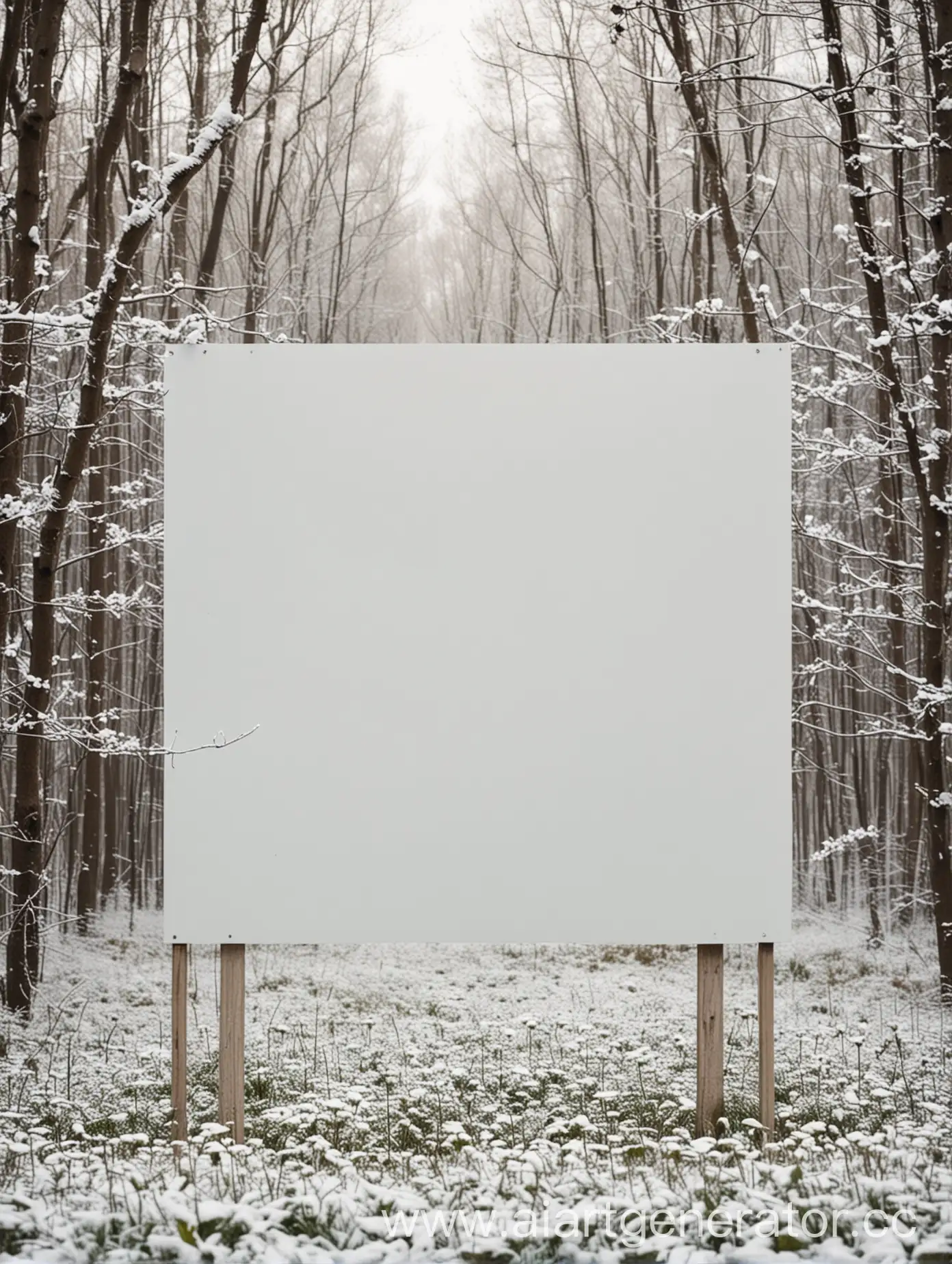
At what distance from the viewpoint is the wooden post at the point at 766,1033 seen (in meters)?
3.57

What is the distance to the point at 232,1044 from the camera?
3.58 meters

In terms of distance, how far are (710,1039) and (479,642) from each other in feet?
4.99

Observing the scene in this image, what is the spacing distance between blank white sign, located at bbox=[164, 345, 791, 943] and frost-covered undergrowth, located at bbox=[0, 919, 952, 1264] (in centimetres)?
71

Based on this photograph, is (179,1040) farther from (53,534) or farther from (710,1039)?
(53,534)

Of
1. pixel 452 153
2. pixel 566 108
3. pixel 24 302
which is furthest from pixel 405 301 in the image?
pixel 24 302

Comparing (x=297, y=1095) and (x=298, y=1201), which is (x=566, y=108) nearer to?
(x=297, y=1095)

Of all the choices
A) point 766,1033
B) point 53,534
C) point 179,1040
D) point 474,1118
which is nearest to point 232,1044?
point 179,1040

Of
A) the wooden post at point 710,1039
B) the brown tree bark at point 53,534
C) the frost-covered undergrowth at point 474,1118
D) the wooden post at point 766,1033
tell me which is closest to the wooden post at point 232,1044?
the frost-covered undergrowth at point 474,1118

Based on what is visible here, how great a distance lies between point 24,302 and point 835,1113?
13.9 ft

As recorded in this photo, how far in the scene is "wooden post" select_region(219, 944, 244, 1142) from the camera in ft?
11.7

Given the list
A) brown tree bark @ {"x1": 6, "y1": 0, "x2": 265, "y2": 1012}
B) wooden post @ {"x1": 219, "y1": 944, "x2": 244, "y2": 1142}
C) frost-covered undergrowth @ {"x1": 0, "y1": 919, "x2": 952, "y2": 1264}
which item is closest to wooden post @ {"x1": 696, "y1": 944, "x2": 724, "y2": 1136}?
frost-covered undergrowth @ {"x1": 0, "y1": 919, "x2": 952, "y2": 1264}

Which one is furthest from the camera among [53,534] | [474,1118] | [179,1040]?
[53,534]

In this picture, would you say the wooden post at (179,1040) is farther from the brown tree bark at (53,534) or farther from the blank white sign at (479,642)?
the brown tree bark at (53,534)

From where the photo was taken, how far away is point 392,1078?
4.71 metres
